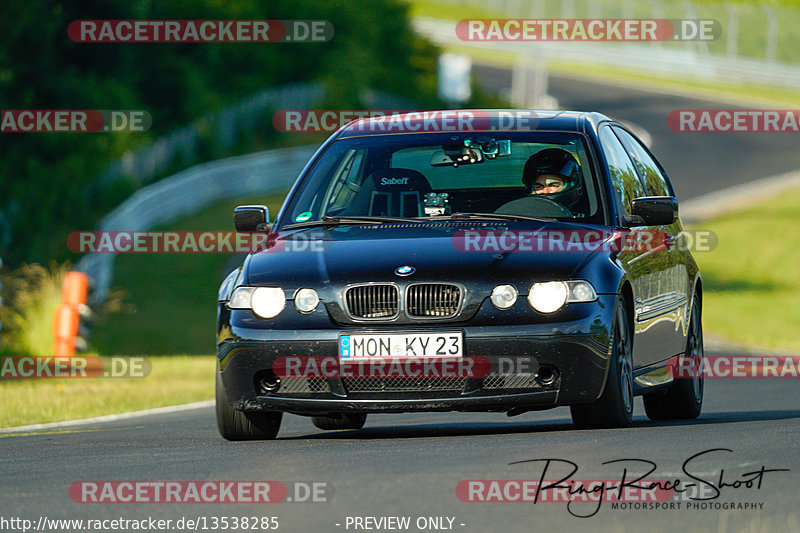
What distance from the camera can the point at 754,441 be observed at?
7883 mm

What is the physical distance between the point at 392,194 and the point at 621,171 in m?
1.44

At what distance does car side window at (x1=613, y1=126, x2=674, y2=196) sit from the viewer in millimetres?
10492

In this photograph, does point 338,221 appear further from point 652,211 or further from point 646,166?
point 646,166

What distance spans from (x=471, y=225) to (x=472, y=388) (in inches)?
43.4

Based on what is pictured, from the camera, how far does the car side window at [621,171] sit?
9500 millimetres

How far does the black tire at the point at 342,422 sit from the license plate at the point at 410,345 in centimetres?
215

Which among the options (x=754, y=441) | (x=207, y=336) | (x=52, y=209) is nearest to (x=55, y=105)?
(x=52, y=209)

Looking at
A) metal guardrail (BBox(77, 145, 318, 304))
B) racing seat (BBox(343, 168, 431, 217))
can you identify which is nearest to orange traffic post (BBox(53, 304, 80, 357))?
metal guardrail (BBox(77, 145, 318, 304))

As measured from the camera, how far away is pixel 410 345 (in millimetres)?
8055

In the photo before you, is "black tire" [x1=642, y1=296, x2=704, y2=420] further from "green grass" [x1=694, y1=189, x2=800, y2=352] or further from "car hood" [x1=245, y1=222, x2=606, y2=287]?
"green grass" [x1=694, y1=189, x2=800, y2=352]

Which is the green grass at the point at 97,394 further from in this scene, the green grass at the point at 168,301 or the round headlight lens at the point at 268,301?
the green grass at the point at 168,301

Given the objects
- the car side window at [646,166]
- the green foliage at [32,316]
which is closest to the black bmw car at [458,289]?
A: the car side window at [646,166]

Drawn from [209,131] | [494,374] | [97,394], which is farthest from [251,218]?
[209,131]

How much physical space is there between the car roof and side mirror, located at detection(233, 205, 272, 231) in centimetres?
77
